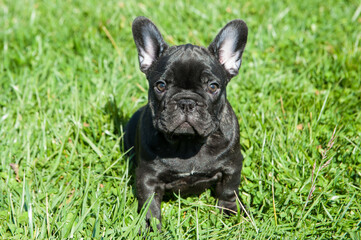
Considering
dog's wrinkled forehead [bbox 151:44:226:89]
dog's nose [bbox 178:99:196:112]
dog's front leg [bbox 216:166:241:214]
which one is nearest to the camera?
dog's nose [bbox 178:99:196:112]

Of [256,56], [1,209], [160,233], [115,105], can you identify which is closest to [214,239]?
[160,233]

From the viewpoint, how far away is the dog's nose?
3422 mm

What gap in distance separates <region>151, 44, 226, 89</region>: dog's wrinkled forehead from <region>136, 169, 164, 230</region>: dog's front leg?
33.2 inches

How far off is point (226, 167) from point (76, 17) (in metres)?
4.21

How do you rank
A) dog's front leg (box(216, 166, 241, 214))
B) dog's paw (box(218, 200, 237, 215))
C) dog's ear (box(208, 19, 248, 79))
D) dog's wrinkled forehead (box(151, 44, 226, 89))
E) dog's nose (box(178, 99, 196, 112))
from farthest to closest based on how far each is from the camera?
1. dog's paw (box(218, 200, 237, 215))
2. dog's front leg (box(216, 166, 241, 214))
3. dog's ear (box(208, 19, 248, 79))
4. dog's wrinkled forehead (box(151, 44, 226, 89))
5. dog's nose (box(178, 99, 196, 112))

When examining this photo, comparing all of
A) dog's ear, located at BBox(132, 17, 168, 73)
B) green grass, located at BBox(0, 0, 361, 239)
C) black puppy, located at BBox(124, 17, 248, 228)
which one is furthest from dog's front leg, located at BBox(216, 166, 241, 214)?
dog's ear, located at BBox(132, 17, 168, 73)

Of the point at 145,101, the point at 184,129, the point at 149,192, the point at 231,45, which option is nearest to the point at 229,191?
the point at 149,192

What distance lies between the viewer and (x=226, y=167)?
3.82m

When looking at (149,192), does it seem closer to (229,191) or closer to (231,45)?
(229,191)

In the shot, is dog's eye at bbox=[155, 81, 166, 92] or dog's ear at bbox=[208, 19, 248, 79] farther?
dog's ear at bbox=[208, 19, 248, 79]

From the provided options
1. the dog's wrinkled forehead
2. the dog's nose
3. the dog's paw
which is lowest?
the dog's paw

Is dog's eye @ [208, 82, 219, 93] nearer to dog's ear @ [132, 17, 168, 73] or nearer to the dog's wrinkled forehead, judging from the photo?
the dog's wrinkled forehead

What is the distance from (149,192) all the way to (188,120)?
77cm

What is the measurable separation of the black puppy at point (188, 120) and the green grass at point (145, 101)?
239 millimetres
